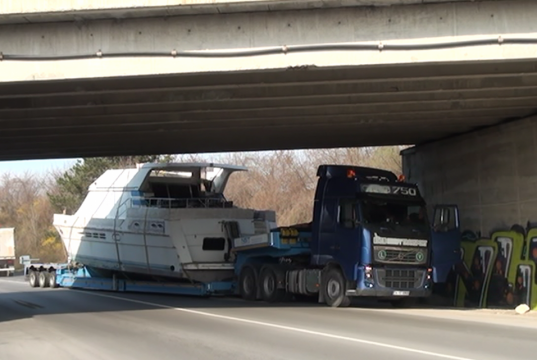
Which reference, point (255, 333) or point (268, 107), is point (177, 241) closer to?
point (268, 107)

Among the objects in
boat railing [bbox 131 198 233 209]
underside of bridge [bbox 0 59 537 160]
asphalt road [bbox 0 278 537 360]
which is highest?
underside of bridge [bbox 0 59 537 160]

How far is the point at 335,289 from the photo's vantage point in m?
19.7

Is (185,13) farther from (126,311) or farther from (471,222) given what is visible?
(471,222)

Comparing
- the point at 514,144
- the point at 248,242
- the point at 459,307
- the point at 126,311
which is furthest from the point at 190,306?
the point at 514,144

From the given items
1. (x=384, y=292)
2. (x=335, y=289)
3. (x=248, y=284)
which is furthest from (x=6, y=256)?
(x=384, y=292)

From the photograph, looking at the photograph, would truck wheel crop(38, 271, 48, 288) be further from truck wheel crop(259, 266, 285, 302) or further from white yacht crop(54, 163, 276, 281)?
truck wheel crop(259, 266, 285, 302)

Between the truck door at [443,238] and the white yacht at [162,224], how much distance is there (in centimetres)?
526

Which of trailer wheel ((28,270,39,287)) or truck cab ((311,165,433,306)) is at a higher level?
truck cab ((311,165,433,306))

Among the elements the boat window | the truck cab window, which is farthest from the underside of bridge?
the boat window

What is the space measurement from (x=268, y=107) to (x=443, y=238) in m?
6.00

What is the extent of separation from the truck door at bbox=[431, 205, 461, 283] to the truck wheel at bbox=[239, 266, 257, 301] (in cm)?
555

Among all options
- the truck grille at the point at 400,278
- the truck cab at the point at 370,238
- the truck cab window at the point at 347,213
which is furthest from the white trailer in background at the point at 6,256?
the truck grille at the point at 400,278

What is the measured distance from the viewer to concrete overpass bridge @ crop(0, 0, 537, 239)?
44.4ft

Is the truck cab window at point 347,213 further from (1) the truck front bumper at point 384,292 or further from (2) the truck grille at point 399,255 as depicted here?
(1) the truck front bumper at point 384,292
